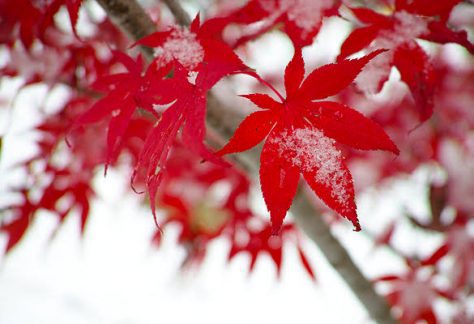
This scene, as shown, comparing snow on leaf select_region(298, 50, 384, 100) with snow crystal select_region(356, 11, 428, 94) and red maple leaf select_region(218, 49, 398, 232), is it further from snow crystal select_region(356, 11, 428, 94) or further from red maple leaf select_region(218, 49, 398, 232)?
snow crystal select_region(356, 11, 428, 94)

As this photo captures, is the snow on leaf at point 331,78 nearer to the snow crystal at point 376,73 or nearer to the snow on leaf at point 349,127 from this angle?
the snow on leaf at point 349,127

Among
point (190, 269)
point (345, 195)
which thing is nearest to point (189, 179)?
point (190, 269)

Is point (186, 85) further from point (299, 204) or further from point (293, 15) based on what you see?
point (299, 204)

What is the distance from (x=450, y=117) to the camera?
3.97 feet

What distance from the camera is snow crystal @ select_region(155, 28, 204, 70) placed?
0.39 m

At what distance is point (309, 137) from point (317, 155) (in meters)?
0.02

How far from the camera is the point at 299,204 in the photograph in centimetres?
69

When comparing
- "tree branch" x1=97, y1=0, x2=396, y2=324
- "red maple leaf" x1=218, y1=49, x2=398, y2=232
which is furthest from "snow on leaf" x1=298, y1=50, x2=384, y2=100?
"tree branch" x1=97, y1=0, x2=396, y2=324

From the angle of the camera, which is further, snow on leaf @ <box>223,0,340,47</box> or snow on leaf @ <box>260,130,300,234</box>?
snow on leaf @ <box>223,0,340,47</box>

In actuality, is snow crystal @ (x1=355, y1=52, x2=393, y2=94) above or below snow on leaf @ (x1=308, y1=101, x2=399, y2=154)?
below

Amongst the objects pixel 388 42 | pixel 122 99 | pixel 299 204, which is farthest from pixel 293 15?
pixel 299 204

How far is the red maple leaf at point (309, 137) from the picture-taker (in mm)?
335

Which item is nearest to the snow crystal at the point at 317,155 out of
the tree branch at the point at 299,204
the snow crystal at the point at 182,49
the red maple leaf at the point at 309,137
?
the red maple leaf at the point at 309,137

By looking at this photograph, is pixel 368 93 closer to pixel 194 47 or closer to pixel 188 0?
pixel 194 47
